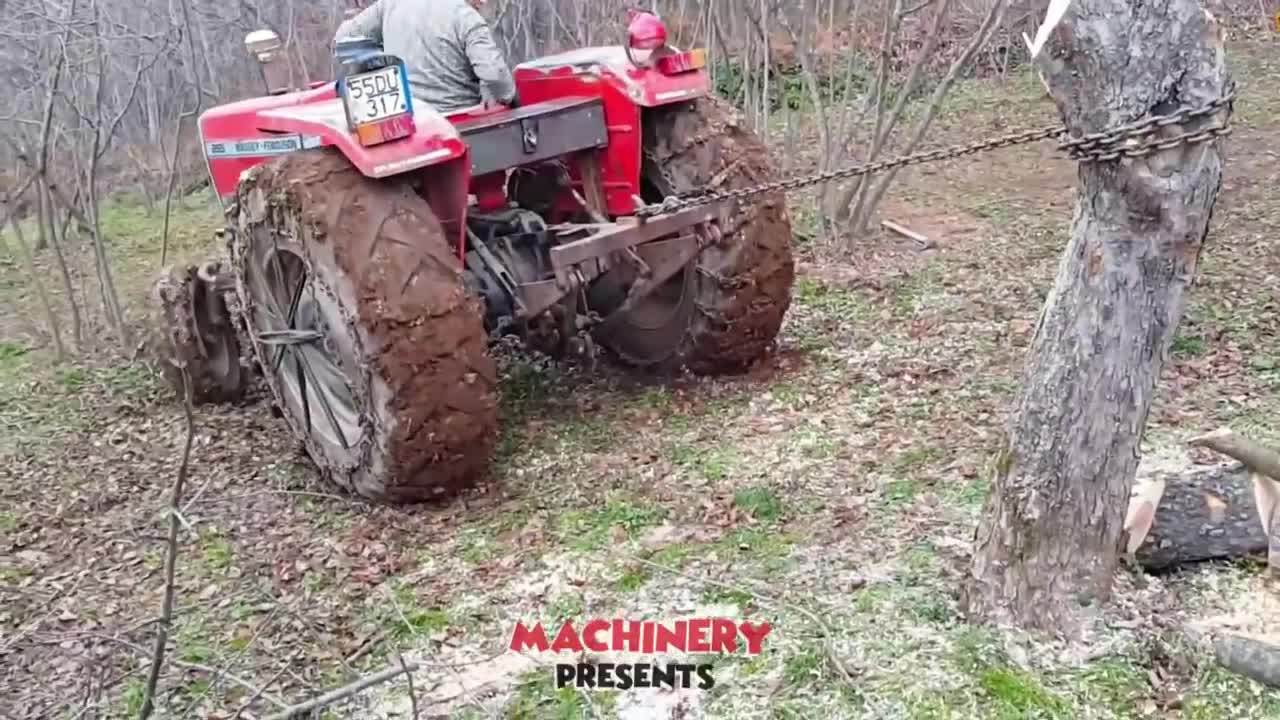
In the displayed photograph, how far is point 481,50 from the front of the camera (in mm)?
4418

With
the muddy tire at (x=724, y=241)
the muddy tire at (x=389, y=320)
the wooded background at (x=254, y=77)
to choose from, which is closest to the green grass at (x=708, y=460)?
the muddy tire at (x=724, y=241)

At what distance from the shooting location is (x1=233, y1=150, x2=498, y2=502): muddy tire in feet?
12.3

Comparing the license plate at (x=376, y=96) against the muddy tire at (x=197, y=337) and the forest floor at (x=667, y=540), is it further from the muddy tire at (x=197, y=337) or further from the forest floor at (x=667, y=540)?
the muddy tire at (x=197, y=337)

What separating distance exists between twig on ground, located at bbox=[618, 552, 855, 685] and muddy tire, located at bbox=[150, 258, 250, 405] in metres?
2.57

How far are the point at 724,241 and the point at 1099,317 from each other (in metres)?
2.04

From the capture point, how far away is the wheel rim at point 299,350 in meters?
4.30

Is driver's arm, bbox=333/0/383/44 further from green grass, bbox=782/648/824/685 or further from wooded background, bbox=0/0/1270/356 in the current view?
green grass, bbox=782/648/824/685

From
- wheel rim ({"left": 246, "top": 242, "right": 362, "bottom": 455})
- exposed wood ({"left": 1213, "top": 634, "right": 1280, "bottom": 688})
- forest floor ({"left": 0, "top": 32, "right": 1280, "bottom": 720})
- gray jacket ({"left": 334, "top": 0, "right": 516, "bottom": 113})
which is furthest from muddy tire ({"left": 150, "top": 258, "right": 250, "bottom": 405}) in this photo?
exposed wood ({"left": 1213, "top": 634, "right": 1280, "bottom": 688})

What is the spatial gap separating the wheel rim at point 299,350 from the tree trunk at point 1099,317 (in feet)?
7.51

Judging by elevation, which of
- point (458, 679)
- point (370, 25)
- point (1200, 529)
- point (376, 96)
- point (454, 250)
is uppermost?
point (370, 25)

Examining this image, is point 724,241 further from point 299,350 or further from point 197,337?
point 197,337

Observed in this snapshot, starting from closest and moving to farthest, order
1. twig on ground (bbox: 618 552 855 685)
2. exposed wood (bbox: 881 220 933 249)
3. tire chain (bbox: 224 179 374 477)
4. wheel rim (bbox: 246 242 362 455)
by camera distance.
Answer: twig on ground (bbox: 618 552 855 685) → tire chain (bbox: 224 179 374 477) → wheel rim (bbox: 246 242 362 455) → exposed wood (bbox: 881 220 933 249)

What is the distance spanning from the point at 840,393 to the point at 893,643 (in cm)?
185

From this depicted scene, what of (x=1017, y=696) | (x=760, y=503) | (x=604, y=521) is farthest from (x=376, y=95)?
(x=1017, y=696)
